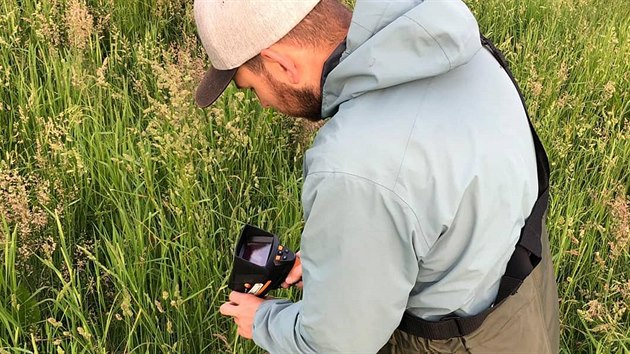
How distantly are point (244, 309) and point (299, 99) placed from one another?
1.69 ft

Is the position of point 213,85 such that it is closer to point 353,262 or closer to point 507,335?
point 353,262

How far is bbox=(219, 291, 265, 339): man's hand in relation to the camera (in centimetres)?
149

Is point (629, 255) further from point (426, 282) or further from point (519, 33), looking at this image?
point (519, 33)

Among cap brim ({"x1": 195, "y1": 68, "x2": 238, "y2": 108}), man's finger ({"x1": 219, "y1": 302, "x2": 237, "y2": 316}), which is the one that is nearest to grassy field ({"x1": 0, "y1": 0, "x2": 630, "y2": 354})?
man's finger ({"x1": 219, "y1": 302, "x2": 237, "y2": 316})

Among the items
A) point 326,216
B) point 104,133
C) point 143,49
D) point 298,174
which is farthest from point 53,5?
point 326,216

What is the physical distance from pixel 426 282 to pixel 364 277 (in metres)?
0.19

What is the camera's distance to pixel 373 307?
1.16 metres

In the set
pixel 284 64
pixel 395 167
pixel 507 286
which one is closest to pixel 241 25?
pixel 284 64

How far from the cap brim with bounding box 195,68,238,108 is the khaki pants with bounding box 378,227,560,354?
0.66 m

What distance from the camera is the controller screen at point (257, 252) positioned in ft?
5.04

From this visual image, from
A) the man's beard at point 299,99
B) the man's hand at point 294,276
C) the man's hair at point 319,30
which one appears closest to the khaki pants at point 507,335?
the man's hand at point 294,276

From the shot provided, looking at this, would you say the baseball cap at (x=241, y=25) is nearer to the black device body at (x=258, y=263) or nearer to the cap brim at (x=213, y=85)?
the cap brim at (x=213, y=85)

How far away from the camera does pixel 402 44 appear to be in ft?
3.67

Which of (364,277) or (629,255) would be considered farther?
(629,255)
